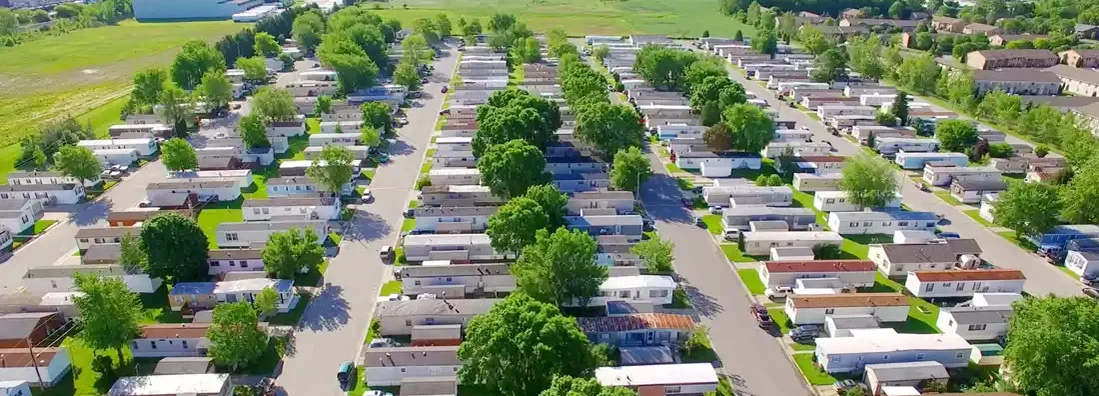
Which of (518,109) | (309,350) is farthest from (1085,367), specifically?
(518,109)

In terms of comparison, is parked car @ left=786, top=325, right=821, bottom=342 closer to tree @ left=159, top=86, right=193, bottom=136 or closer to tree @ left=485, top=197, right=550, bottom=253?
tree @ left=485, top=197, right=550, bottom=253

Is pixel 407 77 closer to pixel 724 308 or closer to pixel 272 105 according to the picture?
pixel 272 105

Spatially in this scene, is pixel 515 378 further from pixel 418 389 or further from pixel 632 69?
pixel 632 69

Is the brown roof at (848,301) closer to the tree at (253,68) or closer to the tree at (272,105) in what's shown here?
the tree at (272,105)

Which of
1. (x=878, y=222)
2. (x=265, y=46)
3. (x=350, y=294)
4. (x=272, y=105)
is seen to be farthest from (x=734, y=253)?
(x=265, y=46)

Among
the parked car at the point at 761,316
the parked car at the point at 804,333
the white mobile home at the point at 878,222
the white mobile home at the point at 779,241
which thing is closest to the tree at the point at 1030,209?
the white mobile home at the point at 878,222

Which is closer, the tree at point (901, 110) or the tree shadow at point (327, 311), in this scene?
the tree shadow at point (327, 311)

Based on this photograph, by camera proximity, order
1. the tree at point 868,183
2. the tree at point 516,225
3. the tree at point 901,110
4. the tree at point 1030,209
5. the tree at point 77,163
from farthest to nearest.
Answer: the tree at point 901,110
the tree at point 77,163
the tree at point 868,183
the tree at point 1030,209
the tree at point 516,225
